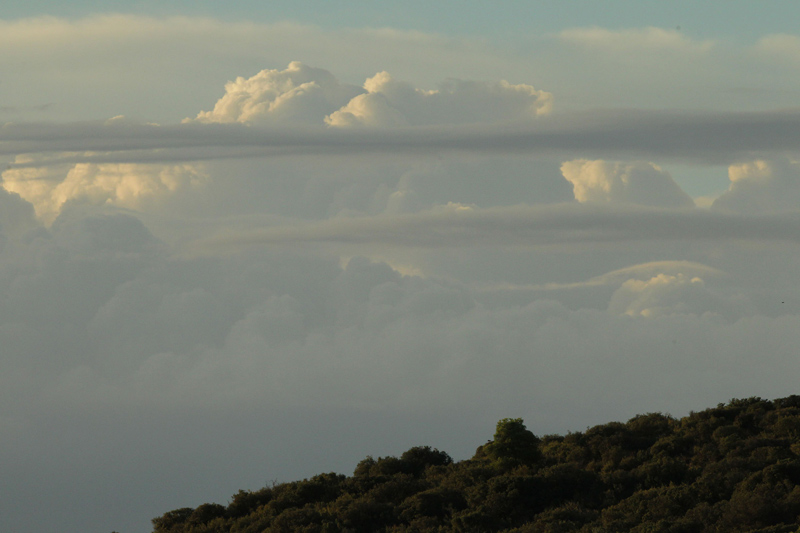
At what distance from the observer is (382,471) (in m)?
56.7

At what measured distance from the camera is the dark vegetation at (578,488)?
121 feet

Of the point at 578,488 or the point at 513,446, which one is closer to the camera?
the point at 578,488

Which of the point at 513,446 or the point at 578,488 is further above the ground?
the point at 513,446

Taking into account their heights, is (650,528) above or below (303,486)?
below

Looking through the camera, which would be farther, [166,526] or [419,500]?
[166,526]

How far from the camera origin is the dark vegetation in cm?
3684

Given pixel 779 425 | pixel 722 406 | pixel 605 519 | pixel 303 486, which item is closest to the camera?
pixel 605 519

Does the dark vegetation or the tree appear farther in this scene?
the tree

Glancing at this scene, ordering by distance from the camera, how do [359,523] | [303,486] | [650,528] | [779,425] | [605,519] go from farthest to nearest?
1. [779,425]
2. [303,486]
3. [359,523]
4. [605,519]
5. [650,528]

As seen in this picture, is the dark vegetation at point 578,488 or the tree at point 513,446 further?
the tree at point 513,446

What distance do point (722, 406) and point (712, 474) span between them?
22106mm

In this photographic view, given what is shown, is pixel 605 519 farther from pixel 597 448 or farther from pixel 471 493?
pixel 597 448

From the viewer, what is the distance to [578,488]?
1756 inches

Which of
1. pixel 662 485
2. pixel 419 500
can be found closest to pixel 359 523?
pixel 419 500
